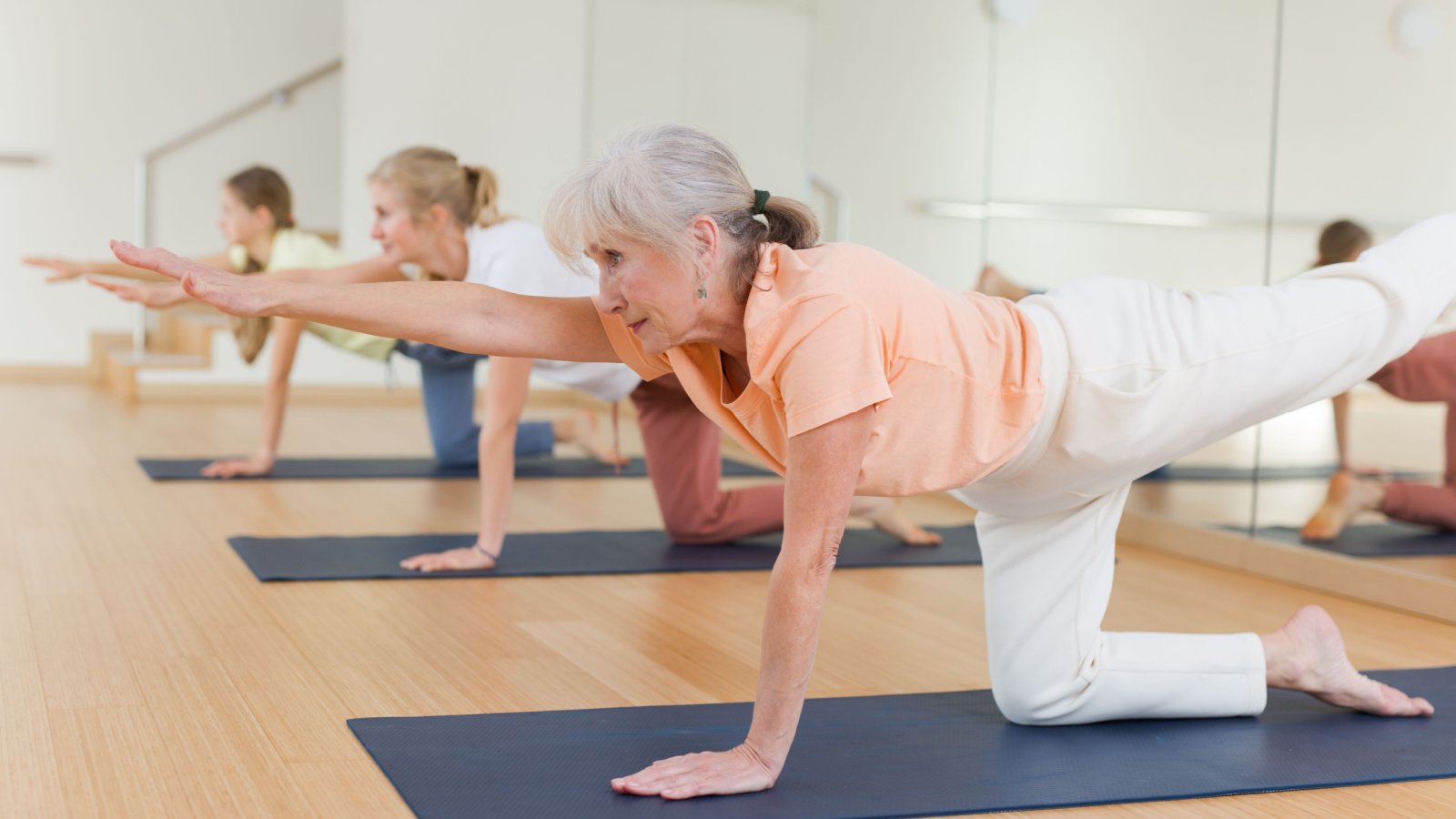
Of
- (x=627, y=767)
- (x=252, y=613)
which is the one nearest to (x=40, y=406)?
(x=252, y=613)

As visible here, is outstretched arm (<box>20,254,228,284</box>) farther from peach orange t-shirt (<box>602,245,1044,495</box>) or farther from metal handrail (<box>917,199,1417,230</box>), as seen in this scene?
metal handrail (<box>917,199,1417,230</box>)

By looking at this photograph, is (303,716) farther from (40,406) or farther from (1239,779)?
(40,406)

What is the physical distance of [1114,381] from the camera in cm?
170

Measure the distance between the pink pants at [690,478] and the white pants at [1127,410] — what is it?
4.05 feet

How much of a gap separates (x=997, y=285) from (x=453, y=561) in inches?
74.2

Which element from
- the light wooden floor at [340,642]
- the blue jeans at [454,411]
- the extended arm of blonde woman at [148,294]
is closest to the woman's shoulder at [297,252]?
the blue jeans at [454,411]

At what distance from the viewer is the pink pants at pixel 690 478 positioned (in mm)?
3082

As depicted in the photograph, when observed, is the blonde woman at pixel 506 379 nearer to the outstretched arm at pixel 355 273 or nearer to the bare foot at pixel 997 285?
the outstretched arm at pixel 355 273

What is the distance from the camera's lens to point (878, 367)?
4.87 ft

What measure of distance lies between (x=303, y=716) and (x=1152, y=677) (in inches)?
44.8

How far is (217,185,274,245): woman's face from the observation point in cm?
402

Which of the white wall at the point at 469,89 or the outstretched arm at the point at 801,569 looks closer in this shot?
the outstretched arm at the point at 801,569

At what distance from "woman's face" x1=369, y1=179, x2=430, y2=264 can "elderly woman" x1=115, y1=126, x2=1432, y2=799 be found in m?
1.28

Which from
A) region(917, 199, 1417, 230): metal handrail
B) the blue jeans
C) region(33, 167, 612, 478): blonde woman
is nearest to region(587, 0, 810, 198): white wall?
region(917, 199, 1417, 230): metal handrail
